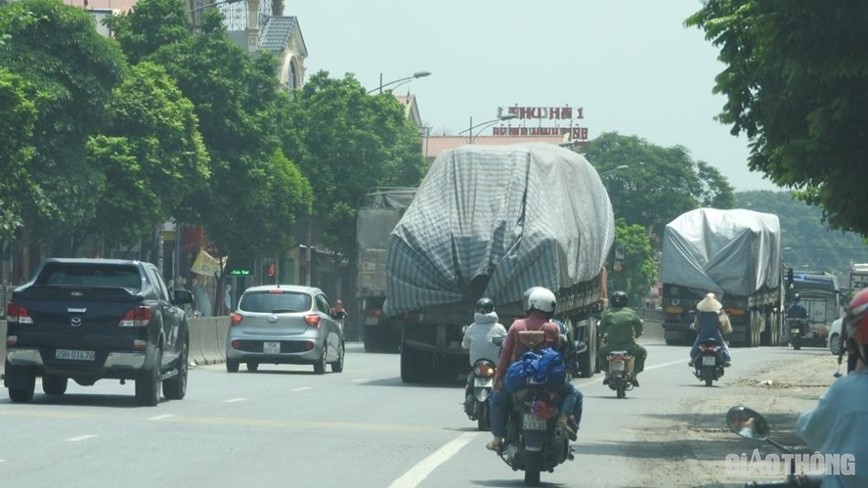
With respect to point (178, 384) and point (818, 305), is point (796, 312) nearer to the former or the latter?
point (818, 305)

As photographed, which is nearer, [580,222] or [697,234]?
[580,222]

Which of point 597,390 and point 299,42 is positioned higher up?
point 299,42

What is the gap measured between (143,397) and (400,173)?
5366 cm

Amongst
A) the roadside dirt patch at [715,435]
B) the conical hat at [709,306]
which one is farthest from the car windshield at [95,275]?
the conical hat at [709,306]

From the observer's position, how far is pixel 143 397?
22.0 meters

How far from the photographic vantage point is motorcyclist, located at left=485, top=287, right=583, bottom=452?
1396cm

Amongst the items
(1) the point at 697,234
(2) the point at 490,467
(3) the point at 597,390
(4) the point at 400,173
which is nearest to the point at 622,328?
(3) the point at 597,390

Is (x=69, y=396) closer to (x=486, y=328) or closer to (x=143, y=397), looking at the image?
(x=143, y=397)

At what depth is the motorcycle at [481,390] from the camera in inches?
754

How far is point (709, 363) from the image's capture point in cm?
3253

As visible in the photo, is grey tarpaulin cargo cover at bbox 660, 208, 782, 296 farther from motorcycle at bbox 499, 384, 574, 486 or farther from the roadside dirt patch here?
motorcycle at bbox 499, 384, 574, 486

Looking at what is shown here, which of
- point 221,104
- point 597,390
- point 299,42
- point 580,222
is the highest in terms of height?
point 299,42

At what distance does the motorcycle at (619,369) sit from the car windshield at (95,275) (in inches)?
328

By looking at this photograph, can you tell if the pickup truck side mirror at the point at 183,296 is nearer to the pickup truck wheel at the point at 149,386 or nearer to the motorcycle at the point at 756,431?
the pickup truck wheel at the point at 149,386
